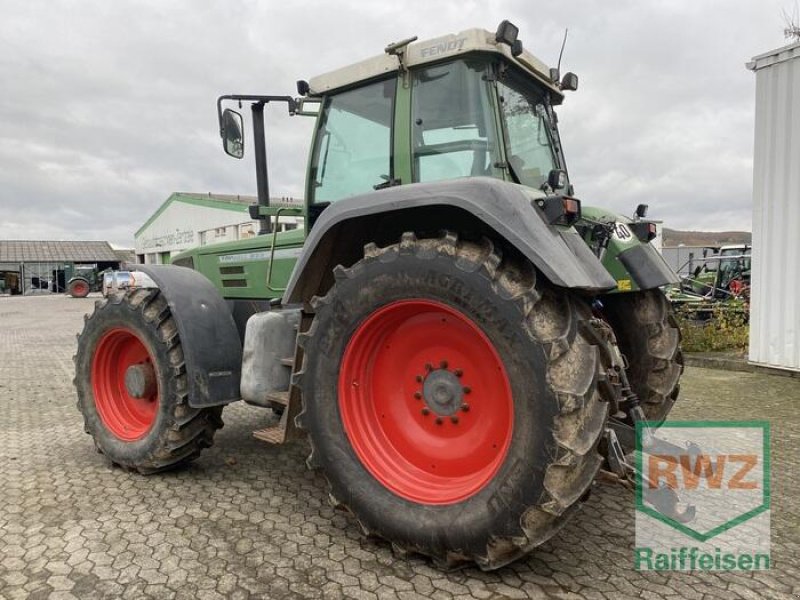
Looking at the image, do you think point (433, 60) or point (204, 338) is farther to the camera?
point (204, 338)

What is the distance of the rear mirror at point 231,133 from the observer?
357 centimetres

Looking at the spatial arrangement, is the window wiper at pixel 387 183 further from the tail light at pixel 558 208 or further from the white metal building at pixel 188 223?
the white metal building at pixel 188 223

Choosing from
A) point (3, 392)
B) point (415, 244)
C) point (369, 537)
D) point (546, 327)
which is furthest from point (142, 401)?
point (3, 392)

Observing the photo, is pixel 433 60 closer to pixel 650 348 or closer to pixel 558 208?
pixel 558 208

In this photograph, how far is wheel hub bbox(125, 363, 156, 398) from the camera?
3643mm

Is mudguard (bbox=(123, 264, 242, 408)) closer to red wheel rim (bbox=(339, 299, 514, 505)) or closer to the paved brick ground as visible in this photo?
the paved brick ground

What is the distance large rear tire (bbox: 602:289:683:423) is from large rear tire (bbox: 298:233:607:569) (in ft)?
4.27

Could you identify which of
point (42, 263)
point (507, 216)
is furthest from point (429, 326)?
point (42, 263)

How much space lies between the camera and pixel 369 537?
8.28 ft

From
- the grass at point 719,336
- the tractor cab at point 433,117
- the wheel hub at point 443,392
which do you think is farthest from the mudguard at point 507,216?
the grass at point 719,336

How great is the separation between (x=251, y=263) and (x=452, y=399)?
225cm

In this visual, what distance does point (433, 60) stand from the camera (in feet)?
9.44

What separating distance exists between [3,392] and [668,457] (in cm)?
727

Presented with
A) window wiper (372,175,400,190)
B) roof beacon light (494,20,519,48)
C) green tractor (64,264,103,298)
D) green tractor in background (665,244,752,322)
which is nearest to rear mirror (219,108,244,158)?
window wiper (372,175,400,190)
